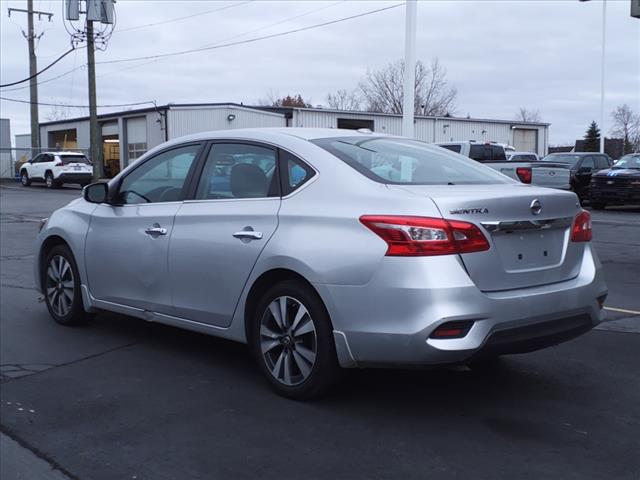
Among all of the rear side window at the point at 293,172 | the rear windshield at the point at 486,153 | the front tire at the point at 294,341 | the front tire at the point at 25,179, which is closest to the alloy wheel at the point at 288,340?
the front tire at the point at 294,341

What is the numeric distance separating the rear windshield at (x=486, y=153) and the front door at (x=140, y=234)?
17.6 metres

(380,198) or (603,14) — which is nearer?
(380,198)

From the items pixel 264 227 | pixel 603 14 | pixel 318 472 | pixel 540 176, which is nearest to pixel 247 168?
→ pixel 264 227

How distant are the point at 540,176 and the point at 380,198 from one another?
16.2m

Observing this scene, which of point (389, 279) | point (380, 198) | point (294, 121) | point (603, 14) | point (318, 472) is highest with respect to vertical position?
point (603, 14)

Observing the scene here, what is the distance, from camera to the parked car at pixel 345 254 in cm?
393

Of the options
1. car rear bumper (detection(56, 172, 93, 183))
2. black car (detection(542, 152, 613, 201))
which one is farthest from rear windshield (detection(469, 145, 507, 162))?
car rear bumper (detection(56, 172, 93, 183))

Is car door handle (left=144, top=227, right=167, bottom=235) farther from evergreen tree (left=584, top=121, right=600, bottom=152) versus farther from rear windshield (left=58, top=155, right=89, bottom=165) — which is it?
evergreen tree (left=584, top=121, right=600, bottom=152)

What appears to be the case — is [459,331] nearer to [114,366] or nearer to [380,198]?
[380,198]

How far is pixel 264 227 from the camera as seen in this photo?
464cm

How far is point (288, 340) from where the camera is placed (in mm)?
4508

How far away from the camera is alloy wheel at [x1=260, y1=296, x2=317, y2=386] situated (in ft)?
14.4

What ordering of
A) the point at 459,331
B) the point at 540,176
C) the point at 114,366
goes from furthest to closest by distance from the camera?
1. the point at 540,176
2. the point at 114,366
3. the point at 459,331

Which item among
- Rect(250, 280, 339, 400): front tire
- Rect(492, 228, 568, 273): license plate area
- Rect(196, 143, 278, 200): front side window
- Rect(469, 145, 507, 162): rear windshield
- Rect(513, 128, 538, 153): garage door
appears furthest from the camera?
Rect(513, 128, 538, 153): garage door
